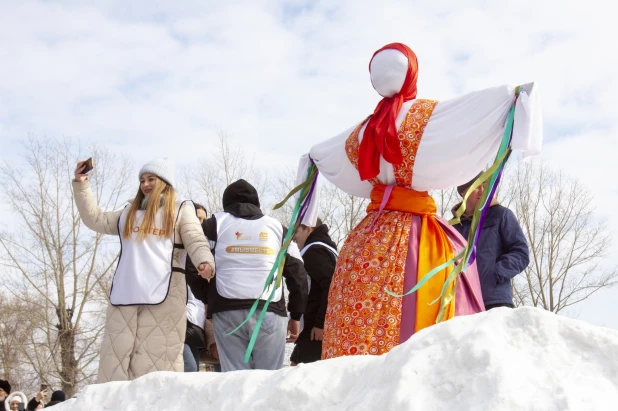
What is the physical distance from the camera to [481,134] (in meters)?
2.97

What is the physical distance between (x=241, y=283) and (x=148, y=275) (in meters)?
0.74

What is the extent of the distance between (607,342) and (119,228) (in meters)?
3.25

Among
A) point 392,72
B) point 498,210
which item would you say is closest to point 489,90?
point 392,72

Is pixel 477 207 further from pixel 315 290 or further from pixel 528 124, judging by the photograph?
pixel 315 290

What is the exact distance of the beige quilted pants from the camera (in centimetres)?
379

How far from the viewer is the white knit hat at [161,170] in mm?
4223

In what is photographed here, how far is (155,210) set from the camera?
410 cm

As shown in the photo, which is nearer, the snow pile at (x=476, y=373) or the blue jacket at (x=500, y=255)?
the snow pile at (x=476, y=373)

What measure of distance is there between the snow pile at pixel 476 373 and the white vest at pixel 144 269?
2313 millimetres

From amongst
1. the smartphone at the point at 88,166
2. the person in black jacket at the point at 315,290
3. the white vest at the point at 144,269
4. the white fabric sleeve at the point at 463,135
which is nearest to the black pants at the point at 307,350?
the person in black jacket at the point at 315,290

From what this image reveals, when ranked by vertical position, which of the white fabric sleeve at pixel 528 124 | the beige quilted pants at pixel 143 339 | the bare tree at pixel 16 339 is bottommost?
the bare tree at pixel 16 339

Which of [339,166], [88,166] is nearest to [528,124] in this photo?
[339,166]

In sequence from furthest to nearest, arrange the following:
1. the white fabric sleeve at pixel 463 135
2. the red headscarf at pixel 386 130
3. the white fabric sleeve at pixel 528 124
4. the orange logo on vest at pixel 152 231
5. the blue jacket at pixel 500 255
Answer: the blue jacket at pixel 500 255 → the orange logo on vest at pixel 152 231 → the red headscarf at pixel 386 130 → the white fabric sleeve at pixel 463 135 → the white fabric sleeve at pixel 528 124

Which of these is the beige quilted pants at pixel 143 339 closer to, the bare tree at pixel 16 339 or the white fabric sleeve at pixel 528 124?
the white fabric sleeve at pixel 528 124
